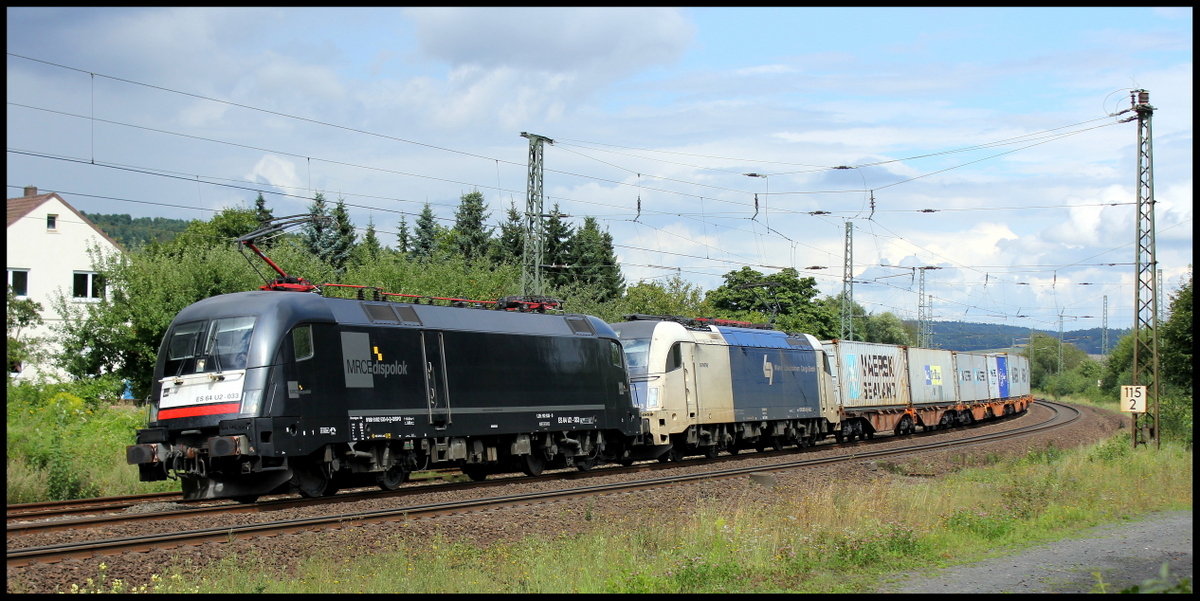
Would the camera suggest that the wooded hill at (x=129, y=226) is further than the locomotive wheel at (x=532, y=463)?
Yes

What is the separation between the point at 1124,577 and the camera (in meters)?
9.23

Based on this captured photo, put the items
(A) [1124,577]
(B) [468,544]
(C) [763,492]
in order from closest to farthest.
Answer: (A) [1124,577] → (B) [468,544] → (C) [763,492]

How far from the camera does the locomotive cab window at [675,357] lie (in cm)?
2286

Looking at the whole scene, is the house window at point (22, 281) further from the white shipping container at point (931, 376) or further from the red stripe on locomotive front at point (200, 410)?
the white shipping container at point (931, 376)

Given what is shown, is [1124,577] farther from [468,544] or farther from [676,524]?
[468,544]

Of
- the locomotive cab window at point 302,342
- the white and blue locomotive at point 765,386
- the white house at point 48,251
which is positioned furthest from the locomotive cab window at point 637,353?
the white house at point 48,251

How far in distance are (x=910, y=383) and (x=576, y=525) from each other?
2718cm

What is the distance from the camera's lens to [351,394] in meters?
15.6

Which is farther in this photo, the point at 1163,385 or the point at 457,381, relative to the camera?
the point at 1163,385

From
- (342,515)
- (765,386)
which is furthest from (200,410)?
(765,386)

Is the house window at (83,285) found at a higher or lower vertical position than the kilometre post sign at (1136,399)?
higher

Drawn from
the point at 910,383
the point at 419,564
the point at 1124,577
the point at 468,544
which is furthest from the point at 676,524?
the point at 910,383

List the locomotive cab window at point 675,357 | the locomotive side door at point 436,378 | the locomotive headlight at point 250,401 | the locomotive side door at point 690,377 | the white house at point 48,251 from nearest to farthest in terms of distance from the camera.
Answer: the locomotive headlight at point 250,401
the locomotive side door at point 436,378
the locomotive cab window at point 675,357
the locomotive side door at point 690,377
the white house at point 48,251

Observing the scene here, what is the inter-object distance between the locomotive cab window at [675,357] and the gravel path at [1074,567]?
11.2 m
